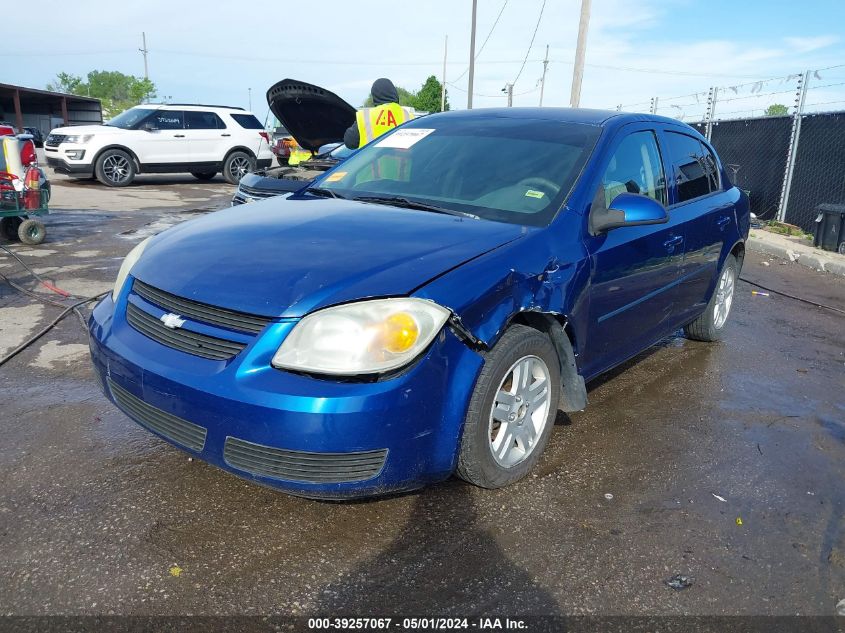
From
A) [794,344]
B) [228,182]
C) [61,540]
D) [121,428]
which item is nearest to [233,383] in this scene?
[61,540]

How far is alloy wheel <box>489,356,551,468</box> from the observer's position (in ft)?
9.17

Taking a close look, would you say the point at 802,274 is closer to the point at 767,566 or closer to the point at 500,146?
the point at 500,146

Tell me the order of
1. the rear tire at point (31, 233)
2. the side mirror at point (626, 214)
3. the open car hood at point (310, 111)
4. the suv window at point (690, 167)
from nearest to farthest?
the side mirror at point (626, 214) → the suv window at point (690, 167) → the rear tire at point (31, 233) → the open car hood at point (310, 111)

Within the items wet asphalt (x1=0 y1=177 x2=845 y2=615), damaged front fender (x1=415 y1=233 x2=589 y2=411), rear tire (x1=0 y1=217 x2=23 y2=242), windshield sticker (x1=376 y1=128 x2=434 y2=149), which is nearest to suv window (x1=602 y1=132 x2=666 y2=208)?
damaged front fender (x1=415 y1=233 x2=589 y2=411)

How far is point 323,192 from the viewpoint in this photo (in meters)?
3.80

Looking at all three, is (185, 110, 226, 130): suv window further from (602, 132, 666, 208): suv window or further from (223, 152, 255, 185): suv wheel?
(602, 132, 666, 208): suv window

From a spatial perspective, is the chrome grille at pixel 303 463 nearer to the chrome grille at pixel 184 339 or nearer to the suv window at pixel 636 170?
the chrome grille at pixel 184 339

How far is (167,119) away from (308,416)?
15.3 metres

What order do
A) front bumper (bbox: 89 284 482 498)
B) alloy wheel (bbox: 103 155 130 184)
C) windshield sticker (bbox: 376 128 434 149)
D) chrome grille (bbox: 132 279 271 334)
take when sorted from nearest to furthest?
front bumper (bbox: 89 284 482 498)
chrome grille (bbox: 132 279 271 334)
windshield sticker (bbox: 376 128 434 149)
alloy wheel (bbox: 103 155 130 184)

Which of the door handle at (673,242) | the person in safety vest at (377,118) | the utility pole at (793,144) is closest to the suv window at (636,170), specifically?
the door handle at (673,242)

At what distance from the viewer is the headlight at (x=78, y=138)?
1461 cm

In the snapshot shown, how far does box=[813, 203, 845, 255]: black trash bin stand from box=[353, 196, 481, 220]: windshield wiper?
330 inches

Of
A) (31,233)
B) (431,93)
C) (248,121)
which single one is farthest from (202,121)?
(431,93)

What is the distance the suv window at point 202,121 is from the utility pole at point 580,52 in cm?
875
